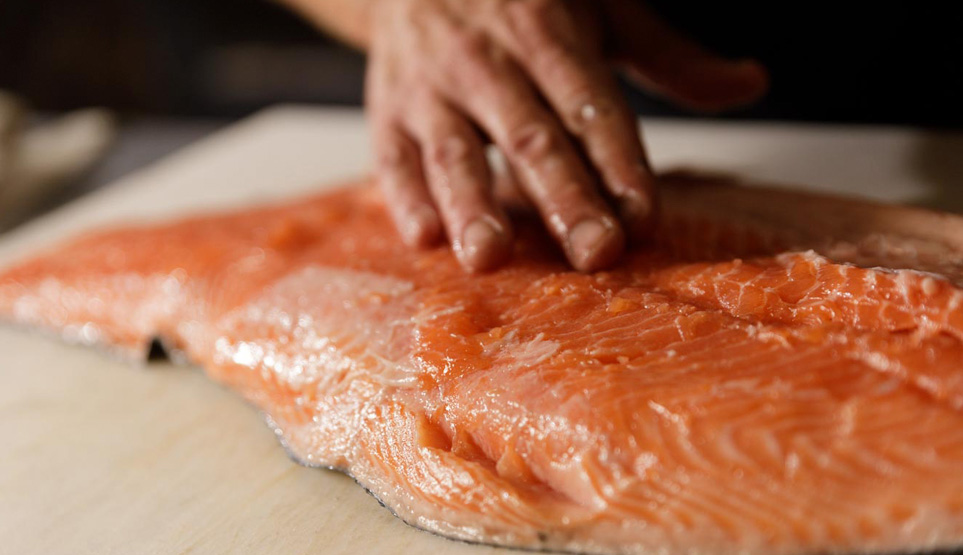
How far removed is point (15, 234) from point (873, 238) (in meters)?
3.37

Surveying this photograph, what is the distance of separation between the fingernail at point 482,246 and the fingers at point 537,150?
127 millimetres

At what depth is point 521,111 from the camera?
7.13 feet

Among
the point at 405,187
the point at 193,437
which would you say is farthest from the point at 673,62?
the point at 193,437

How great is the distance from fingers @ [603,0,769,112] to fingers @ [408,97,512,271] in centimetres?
75

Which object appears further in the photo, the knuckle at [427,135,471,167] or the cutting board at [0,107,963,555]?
the knuckle at [427,135,471,167]

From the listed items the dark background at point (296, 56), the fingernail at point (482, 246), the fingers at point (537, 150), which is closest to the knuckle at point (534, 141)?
the fingers at point (537, 150)

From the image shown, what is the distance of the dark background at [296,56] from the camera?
341 cm

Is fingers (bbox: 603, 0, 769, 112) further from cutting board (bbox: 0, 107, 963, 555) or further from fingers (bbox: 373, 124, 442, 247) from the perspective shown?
fingers (bbox: 373, 124, 442, 247)

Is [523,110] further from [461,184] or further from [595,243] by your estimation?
[595,243]

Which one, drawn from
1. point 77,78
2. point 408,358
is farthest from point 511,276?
point 77,78

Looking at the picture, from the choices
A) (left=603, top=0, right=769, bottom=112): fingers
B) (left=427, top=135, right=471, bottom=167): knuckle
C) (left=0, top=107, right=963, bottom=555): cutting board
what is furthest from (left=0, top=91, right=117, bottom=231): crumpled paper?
(left=603, top=0, right=769, bottom=112): fingers

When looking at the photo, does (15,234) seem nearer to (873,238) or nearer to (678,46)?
(678,46)

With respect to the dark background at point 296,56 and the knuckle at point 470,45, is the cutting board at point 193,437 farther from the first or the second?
the knuckle at point 470,45

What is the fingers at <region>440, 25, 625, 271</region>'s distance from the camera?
1.91 m
